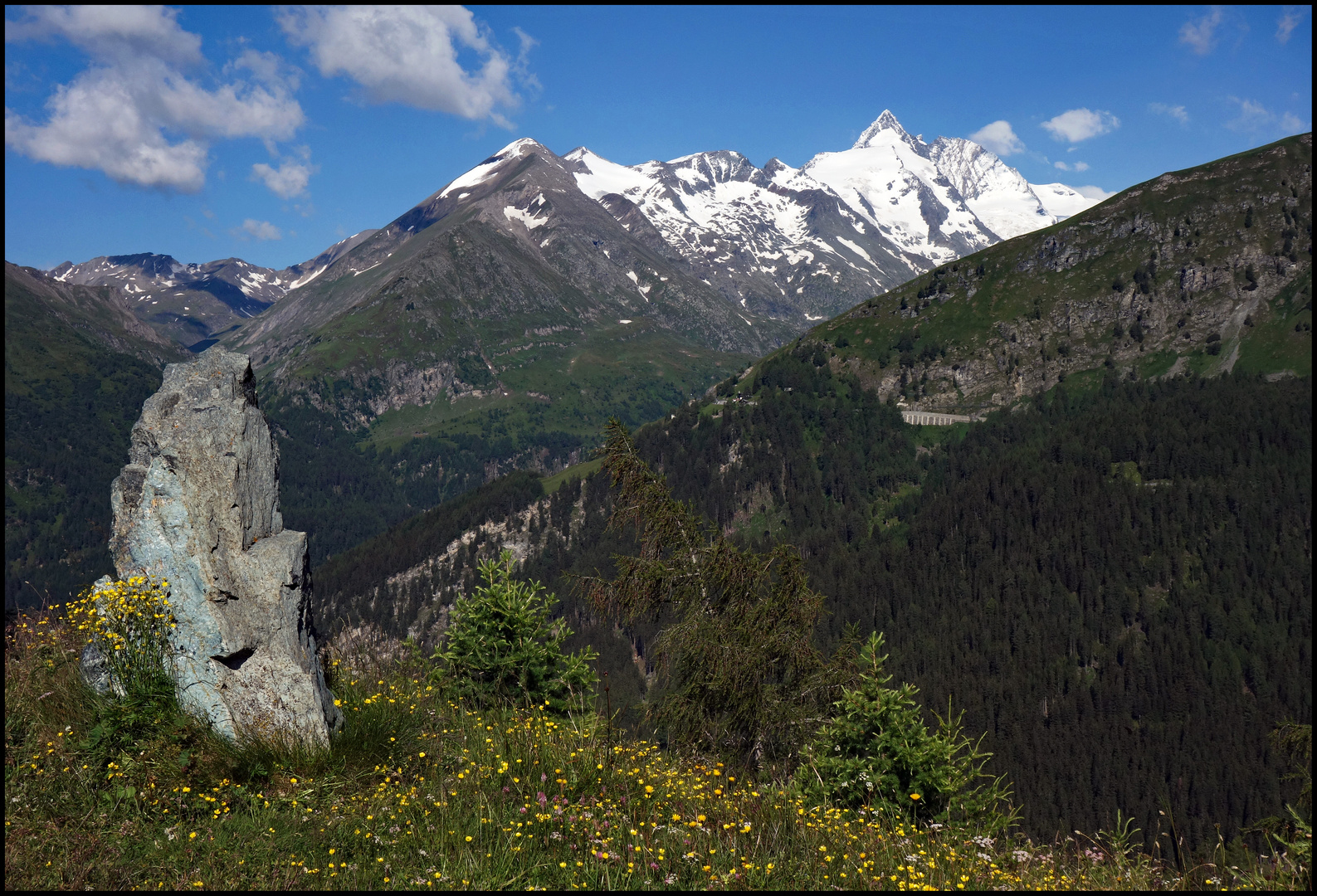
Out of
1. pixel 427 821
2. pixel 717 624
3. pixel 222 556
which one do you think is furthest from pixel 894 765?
pixel 222 556

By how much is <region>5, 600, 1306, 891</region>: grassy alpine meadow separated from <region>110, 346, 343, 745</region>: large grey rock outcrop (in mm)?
607

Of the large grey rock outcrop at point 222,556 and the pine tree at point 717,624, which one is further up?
the large grey rock outcrop at point 222,556

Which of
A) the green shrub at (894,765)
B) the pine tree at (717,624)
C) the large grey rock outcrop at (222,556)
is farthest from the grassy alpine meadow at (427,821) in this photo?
the pine tree at (717,624)

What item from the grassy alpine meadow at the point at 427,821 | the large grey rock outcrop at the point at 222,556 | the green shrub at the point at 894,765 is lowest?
the green shrub at the point at 894,765

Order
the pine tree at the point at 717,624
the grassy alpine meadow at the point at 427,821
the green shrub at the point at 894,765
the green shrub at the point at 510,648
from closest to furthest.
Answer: the grassy alpine meadow at the point at 427,821 < the green shrub at the point at 894,765 < the pine tree at the point at 717,624 < the green shrub at the point at 510,648

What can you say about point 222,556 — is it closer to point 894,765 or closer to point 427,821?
point 427,821

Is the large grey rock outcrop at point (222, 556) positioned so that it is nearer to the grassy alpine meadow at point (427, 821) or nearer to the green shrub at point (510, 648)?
the grassy alpine meadow at point (427, 821)

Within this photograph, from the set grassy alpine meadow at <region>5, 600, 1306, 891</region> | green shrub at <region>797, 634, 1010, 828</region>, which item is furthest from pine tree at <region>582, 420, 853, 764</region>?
grassy alpine meadow at <region>5, 600, 1306, 891</region>

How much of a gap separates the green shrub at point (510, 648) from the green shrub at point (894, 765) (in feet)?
20.7

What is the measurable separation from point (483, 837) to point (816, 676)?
11264 mm

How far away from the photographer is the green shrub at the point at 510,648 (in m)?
18.5

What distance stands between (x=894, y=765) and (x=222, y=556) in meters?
12.9

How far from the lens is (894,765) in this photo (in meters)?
14.0

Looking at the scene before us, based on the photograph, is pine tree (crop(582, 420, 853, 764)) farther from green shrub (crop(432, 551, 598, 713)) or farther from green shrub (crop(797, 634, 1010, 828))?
green shrub (crop(797, 634, 1010, 828))
